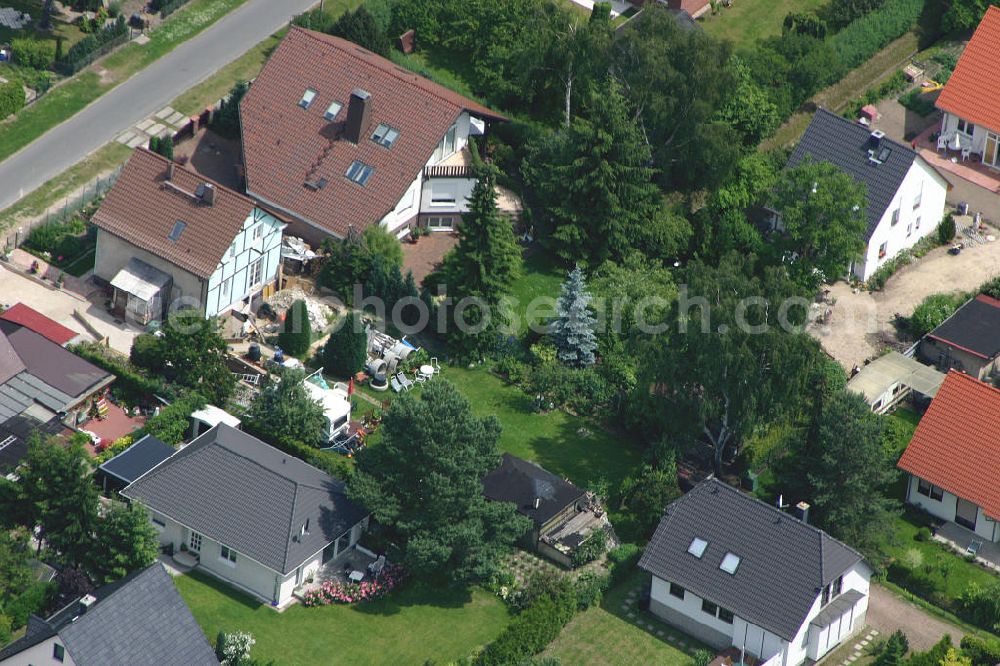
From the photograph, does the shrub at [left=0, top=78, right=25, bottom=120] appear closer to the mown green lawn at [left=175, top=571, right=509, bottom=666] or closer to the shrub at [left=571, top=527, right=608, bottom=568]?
the mown green lawn at [left=175, top=571, right=509, bottom=666]

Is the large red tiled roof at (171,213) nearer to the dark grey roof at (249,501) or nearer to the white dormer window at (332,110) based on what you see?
the white dormer window at (332,110)

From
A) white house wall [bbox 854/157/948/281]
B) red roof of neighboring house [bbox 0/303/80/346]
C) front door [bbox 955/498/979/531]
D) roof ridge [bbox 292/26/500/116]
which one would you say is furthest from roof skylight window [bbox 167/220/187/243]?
front door [bbox 955/498/979/531]

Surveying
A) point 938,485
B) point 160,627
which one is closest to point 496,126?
point 938,485

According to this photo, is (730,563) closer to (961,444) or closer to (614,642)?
(614,642)

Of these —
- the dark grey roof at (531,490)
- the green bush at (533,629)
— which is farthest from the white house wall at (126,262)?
the green bush at (533,629)

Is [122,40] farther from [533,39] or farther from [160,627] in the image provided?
[160,627]
